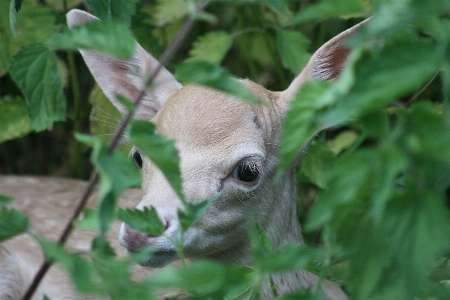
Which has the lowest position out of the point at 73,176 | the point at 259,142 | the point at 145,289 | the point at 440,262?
the point at 73,176

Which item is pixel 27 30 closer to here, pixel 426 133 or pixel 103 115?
pixel 103 115

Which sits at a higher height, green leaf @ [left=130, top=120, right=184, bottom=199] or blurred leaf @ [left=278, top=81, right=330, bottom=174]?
blurred leaf @ [left=278, top=81, right=330, bottom=174]

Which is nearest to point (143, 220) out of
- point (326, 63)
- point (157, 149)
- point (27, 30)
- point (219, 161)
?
point (157, 149)

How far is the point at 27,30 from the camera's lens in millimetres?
3799

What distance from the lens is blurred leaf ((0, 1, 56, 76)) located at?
12.1 feet

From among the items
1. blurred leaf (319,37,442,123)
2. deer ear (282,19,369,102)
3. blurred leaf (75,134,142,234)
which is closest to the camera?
blurred leaf (319,37,442,123)

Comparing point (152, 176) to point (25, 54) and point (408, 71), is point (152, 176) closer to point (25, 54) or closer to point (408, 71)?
point (25, 54)

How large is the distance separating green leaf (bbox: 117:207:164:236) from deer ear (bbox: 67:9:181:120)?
149cm

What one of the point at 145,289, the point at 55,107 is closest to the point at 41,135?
the point at 55,107

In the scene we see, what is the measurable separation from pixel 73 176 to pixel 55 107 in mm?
2053

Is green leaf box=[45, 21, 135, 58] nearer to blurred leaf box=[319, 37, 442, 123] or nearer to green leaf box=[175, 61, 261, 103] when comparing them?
green leaf box=[175, 61, 261, 103]

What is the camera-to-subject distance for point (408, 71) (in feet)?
5.32

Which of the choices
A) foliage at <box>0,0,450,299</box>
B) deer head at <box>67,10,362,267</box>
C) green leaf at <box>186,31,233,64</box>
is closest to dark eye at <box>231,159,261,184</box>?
deer head at <box>67,10,362,267</box>

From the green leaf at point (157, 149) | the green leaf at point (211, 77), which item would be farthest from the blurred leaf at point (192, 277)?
the green leaf at point (211, 77)
